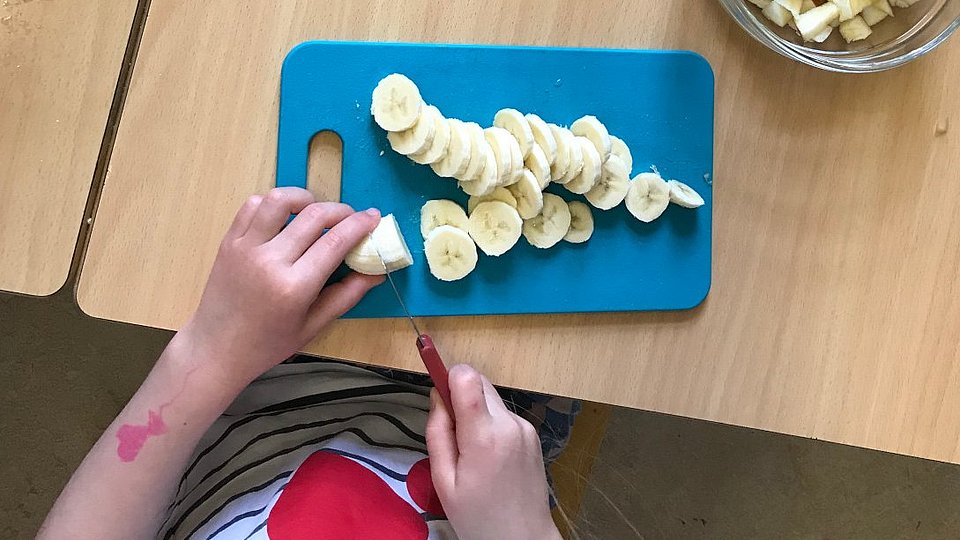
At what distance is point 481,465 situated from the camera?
0.80m

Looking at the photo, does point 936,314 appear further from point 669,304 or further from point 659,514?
point 659,514

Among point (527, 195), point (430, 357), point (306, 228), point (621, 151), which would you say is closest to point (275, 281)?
point (306, 228)

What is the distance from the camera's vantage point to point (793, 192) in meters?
0.85

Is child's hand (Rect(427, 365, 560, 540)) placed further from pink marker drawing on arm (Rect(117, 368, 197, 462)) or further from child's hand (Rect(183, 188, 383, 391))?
pink marker drawing on arm (Rect(117, 368, 197, 462))

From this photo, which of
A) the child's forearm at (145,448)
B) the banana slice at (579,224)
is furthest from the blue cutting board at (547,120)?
the child's forearm at (145,448)

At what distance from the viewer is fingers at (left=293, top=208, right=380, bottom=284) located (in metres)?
0.76

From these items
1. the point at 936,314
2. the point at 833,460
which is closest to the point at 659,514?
the point at 833,460

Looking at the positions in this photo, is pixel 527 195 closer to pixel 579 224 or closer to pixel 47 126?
pixel 579 224

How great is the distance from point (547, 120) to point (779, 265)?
301 millimetres

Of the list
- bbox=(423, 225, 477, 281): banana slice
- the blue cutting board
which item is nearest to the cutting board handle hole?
the blue cutting board

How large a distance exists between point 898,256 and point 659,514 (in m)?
0.75

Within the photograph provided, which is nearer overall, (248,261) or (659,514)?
(248,261)

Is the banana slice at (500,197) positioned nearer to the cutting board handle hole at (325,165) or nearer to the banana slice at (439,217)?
the banana slice at (439,217)

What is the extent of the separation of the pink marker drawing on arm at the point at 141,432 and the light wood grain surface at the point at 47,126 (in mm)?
159
